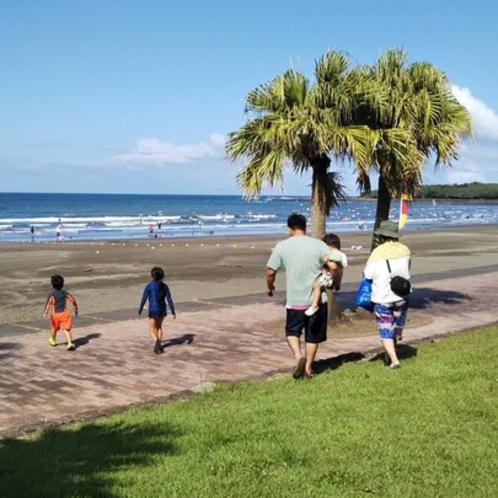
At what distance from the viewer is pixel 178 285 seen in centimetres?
1695

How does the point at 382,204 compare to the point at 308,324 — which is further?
the point at 382,204

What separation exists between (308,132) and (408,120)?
1.61 metres

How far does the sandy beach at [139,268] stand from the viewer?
48.6 feet

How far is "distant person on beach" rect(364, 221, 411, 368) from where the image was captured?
7109 mm

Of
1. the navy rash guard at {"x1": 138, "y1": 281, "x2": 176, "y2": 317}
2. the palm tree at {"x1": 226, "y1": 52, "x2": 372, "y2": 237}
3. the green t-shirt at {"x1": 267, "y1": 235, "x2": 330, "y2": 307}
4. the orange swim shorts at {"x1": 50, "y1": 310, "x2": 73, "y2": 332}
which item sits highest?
the palm tree at {"x1": 226, "y1": 52, "x2": 372, "y2": 237}

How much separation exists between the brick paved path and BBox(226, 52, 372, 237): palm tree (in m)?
1.97

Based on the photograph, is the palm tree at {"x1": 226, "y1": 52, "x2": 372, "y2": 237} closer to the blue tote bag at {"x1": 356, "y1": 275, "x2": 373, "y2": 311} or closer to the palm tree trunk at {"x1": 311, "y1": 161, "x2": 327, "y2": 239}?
the palm tree trunk at {"x1": 311, "y1": 161, "x2": 327, "y2": 239}

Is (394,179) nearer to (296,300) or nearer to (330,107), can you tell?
(330,107)

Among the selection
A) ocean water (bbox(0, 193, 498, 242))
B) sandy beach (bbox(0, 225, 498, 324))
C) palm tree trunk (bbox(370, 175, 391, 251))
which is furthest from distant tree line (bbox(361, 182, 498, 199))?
palm tree trunk (bbox(370, 175, 391, 251))

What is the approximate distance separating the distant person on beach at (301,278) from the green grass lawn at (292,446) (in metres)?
0.56

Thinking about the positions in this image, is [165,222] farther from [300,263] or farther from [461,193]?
[461,193]

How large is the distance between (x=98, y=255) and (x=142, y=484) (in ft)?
76.4

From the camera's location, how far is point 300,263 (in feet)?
22.5

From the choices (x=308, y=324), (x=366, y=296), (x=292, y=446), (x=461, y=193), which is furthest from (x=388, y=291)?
(x=461, y=193)
